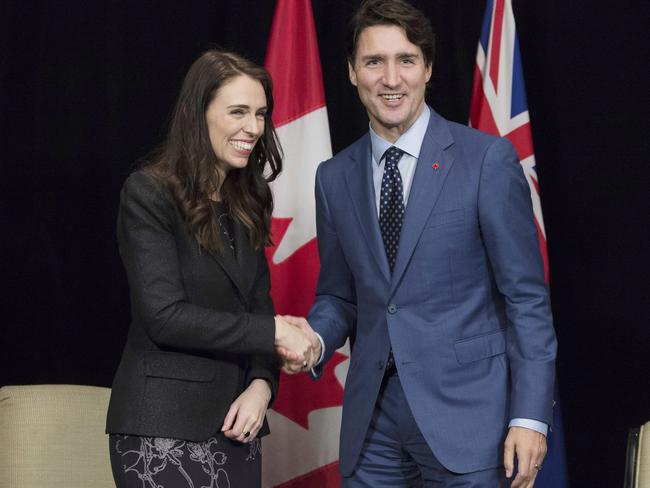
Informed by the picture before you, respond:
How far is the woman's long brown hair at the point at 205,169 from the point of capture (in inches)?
91.3

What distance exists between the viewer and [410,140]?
253 cm

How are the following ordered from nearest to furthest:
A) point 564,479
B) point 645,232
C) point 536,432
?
point 536,432 → point 564,479 → point 645,232

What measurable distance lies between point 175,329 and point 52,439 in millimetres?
828

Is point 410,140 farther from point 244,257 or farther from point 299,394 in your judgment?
point 299,394

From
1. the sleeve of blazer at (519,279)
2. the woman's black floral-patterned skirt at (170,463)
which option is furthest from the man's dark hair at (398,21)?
the woman's black floral-patterned skirt at (170,463)

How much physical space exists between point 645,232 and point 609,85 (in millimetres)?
560

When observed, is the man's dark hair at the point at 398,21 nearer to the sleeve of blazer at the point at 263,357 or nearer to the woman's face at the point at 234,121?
the woman's face at the point at 234,121

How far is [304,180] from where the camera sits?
358 cm

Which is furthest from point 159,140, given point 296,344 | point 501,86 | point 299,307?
point 296,344

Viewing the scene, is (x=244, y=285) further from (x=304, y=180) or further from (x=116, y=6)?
(x=116, y=6)

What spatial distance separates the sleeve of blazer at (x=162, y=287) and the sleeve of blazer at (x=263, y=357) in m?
0.11

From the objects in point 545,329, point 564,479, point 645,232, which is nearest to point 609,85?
point 645,232

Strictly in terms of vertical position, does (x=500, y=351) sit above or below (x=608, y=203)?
below

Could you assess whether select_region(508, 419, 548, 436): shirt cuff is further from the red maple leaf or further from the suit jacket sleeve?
the red maple leaf
